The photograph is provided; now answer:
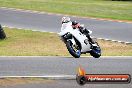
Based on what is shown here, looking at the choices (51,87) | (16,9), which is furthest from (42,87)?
(16,9)

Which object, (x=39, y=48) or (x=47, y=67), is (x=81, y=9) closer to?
(x=47, y=67)

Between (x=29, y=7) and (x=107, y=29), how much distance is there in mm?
17878

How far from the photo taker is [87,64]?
78.3 ft

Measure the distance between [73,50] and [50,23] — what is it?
36295 mm

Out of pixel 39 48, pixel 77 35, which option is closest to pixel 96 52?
pixel 77 35

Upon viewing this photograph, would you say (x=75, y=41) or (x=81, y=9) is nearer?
(x=75, y=41)

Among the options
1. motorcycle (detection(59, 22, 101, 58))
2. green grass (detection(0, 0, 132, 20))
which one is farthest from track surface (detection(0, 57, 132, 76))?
green grass (detection(0, 0, 132, 20))

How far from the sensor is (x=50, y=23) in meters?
44.2

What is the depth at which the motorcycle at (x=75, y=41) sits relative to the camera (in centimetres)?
770

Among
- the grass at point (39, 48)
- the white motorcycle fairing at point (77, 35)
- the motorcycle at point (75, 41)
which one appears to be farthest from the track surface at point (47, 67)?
the white motorcycle fairing at point (77, 35)

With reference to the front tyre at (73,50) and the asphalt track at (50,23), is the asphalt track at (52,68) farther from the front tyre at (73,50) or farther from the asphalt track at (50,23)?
the front tyre at (73,50)

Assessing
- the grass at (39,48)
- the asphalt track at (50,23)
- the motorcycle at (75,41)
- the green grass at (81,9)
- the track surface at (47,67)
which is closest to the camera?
the motorcycle at (75,41)

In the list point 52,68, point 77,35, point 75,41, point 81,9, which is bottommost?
point 81,9

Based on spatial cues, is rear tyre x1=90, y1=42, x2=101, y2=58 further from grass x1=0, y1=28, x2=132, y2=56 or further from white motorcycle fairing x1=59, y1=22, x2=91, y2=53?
grass x1=0, y1=28, x2=132, y2=56
